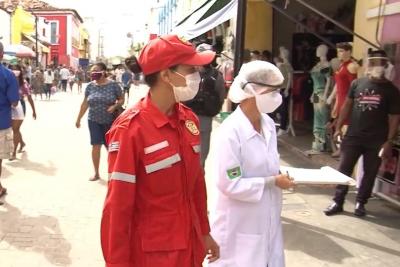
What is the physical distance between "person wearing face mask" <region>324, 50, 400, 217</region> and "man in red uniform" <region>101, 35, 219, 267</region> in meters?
3.53

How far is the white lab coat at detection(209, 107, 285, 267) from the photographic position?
2.94 meters

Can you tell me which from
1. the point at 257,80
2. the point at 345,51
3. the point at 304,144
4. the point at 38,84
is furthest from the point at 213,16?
the point at 38,84

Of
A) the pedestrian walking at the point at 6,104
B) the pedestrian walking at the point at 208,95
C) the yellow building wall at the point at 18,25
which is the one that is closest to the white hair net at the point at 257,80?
the pedestrian walking at the point at 208,95

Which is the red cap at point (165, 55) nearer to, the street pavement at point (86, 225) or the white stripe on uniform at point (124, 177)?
the white stripe on uniform at point (124, 177)

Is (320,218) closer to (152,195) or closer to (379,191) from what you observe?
(379,191)

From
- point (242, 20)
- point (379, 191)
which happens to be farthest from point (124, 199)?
point (379, 191)

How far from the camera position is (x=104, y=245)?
2.35 meters

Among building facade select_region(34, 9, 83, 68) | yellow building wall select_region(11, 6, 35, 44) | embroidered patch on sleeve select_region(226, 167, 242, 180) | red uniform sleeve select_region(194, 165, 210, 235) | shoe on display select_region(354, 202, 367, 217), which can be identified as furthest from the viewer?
building facade select_region(34, 9, 83, 68)

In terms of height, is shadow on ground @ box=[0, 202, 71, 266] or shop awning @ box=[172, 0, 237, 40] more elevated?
shop awning @ box=[172, 0, 237, 40]

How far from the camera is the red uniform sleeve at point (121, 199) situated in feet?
7.36

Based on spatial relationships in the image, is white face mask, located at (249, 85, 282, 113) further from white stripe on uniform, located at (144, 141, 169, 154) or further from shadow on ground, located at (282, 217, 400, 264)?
shadow on ground, located at (282, 217, 400, 264)

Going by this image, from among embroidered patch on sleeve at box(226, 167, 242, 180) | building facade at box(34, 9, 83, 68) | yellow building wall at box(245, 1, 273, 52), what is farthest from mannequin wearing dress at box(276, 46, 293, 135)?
building facade at box(34, 9, 83, 68)

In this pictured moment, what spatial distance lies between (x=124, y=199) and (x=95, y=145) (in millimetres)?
5367

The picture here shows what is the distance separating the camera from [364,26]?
23.6 ft
